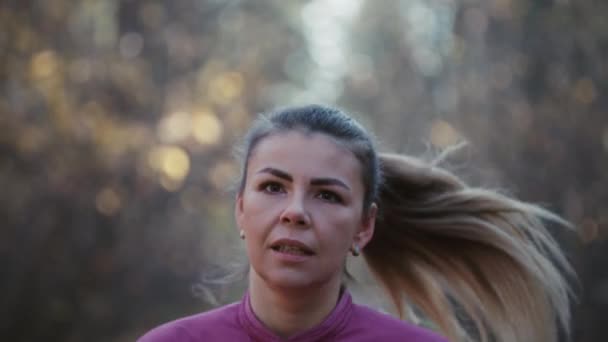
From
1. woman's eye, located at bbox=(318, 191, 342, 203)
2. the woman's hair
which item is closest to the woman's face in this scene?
woman's eye, located at bbox=(318, 191, 342, 203)

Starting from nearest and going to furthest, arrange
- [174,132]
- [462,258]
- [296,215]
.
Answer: [296,215]
[462,258]
[174,132]

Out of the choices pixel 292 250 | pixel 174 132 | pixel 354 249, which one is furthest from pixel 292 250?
pixel 174 132

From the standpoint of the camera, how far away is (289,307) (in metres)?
3.22

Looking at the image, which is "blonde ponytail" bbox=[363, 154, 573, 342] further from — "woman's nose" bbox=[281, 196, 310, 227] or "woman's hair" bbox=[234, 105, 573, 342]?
"woman's nose" bbox=[281, 196, 310, 227]

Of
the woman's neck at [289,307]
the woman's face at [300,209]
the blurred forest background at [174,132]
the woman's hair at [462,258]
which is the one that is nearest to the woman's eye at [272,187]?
the woman's face at [300,209]

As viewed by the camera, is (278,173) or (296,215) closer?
(296,215)

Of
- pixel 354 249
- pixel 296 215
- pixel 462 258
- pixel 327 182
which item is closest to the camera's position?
pixel 296 215

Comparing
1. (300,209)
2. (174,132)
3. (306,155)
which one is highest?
(306,155)

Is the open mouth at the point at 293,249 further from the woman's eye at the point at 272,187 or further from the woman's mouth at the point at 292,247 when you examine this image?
the woman's eye at the point at 272,187

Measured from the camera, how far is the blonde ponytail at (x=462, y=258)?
14.1ft

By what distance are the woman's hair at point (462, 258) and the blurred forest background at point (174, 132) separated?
16.9 feet

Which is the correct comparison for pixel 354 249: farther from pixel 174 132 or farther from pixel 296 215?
pixel 174 132

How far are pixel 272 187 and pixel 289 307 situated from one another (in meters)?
0.38

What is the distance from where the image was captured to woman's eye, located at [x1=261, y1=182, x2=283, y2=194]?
3.19m
